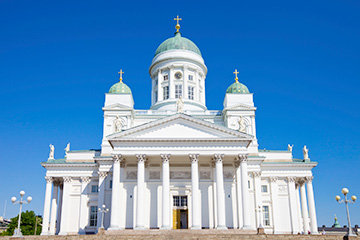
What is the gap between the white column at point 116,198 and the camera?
33969 millimetres

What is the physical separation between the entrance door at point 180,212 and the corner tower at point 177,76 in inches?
590

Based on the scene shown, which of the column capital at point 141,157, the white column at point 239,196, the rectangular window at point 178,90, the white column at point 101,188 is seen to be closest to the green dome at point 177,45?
the rectangular window at point 178,90

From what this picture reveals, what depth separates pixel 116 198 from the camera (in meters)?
34.9

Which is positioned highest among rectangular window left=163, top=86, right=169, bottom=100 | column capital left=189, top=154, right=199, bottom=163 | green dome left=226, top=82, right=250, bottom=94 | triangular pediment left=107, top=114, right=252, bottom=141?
rectangular window left=163, top=86, right=169, bottom=100

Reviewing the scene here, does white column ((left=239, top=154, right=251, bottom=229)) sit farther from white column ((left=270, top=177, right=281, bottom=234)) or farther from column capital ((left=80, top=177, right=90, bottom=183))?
column capital ((left=80, top=177, right=90, bottom=183))

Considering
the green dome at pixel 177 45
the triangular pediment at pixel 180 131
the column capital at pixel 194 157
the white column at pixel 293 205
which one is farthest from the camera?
the green dome at pixel 177 45

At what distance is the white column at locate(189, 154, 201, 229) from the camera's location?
111 feet

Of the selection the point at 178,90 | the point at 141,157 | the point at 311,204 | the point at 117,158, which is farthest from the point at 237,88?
the point at 117,158

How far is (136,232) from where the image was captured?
108ft

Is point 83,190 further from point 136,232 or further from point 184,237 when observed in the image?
point 184,237

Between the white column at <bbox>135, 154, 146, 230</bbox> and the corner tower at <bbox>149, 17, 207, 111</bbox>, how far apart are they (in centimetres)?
1492

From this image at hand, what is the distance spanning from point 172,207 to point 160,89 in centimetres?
2007

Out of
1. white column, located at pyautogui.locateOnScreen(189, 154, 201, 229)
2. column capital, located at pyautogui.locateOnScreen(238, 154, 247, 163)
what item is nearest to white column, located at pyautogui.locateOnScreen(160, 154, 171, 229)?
white column, located at pyautogui.locateOnScreen(189, 154, 201, 229)

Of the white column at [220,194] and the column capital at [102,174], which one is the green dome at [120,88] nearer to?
the column capital at [102,174]
